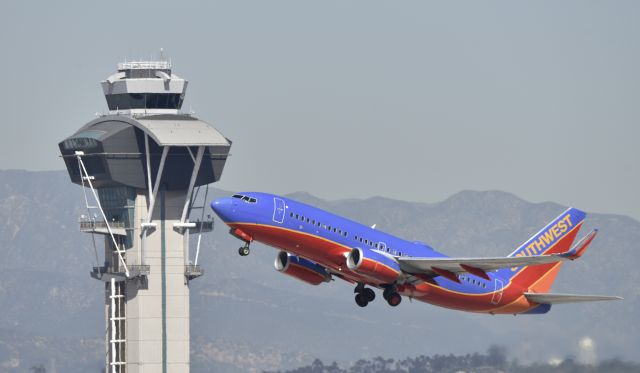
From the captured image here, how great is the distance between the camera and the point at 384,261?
10256 centimetres

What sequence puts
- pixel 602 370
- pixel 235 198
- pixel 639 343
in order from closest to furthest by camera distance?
1. pixel 235 198
2. pixel 602 370
3. pixel 639 343

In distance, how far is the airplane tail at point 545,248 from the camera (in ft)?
378

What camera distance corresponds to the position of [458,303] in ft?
365

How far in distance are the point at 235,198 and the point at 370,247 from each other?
32.0ft

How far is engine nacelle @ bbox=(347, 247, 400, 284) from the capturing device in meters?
101

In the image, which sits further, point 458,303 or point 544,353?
point 544,353

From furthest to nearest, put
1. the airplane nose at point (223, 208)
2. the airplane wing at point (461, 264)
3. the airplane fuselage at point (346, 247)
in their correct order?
the airplane wing at point (461, 264), the airplane fuselage at point (346, 247), the airplane nose at point (223, 208)

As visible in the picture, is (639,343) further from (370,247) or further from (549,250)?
(370,247)

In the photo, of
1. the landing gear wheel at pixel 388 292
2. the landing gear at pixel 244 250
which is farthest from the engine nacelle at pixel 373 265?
the landing gear at pixel 244 250

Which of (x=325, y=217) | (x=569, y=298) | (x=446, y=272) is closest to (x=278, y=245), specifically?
(x=325, y=217)

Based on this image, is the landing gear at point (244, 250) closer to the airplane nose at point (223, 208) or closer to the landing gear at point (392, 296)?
the airplane nose at point (223, 208)

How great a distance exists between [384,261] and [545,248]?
20.1m

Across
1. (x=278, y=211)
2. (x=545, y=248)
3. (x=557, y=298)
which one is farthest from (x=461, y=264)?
(x=545, y=248)

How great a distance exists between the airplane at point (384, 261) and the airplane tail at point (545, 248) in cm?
7
